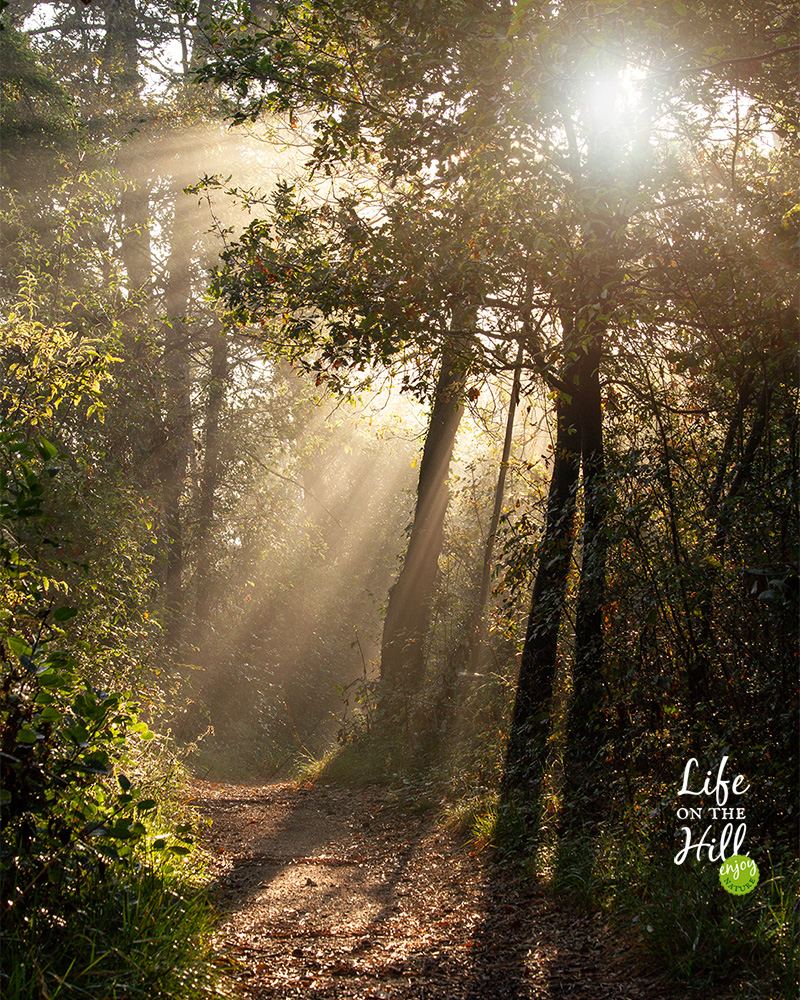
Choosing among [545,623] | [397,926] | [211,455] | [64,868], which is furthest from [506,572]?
[211,455]

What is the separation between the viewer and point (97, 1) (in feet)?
52.6

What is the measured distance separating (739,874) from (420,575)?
26.4 feet

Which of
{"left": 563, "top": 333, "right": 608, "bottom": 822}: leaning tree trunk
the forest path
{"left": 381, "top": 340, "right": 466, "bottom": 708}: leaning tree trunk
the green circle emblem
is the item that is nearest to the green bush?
the forest path

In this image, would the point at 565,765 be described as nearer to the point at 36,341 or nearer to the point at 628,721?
the point at 628,721

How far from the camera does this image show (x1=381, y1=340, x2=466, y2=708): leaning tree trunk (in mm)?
11234

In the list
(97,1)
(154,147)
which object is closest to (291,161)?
(154,147)

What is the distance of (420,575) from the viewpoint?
37.9ft

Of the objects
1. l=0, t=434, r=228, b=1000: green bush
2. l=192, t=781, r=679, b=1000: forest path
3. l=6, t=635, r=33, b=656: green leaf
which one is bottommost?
l=192, t=781, r=679, b=1000: forest path

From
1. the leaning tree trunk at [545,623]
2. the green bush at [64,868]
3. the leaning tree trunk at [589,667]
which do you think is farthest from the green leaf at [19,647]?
the leaning tree trunk at [545,623]

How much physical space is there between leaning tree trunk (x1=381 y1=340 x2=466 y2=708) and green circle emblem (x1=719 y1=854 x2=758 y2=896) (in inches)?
294

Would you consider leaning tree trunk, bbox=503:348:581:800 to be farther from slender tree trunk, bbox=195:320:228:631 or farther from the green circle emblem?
slender tree trunk, bbox=195:320:228:631

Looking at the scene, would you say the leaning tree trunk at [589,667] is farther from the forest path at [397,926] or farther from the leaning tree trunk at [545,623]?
the forest path at [397,926]

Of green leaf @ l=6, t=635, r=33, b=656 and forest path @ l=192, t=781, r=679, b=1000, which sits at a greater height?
green leaf @ l=6, t=635, r=33, b=656

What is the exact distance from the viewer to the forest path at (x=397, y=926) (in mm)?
3504
